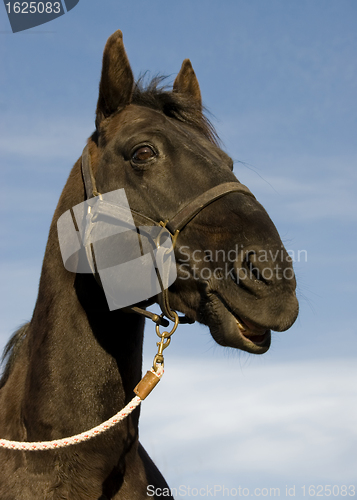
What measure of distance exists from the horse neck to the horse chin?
73 centimetres

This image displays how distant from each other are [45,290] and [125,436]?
1141 mm

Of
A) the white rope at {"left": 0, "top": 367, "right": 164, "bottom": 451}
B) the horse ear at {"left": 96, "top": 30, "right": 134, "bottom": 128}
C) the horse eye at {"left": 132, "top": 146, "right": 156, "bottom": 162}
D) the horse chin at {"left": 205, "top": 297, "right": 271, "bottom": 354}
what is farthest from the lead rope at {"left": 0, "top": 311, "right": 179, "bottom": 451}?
the horse ear at {"left": 96, "top": 30, "right": 134, "bottom": 128}

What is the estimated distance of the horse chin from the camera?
3.12 metres

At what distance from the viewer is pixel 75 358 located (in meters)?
3.45

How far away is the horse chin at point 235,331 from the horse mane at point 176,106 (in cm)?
150

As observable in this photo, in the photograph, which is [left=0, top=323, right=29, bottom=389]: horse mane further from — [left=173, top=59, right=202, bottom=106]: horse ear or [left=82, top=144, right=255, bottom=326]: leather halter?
[left=173, top=59, right=202, bottom=106]: horse ear

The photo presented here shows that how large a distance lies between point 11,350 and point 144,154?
202 cm

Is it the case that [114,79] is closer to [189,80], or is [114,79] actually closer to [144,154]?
[144,154]

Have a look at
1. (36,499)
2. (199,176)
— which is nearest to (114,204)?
(199,176)

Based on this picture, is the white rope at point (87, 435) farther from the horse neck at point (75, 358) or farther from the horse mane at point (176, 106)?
the horse mane at point (176, 106)

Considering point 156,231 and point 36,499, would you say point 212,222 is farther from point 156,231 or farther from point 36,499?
point 36,499

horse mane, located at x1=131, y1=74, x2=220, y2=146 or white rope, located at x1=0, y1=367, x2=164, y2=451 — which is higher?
horse mane, located at x1=131, y1=74, x2=220, y2=146

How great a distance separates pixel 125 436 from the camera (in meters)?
3.54

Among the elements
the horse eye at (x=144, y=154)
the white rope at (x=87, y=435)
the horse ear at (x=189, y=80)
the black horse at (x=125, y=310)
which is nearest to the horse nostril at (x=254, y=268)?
the black horse at (x=125, y=310)
